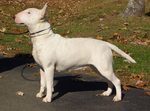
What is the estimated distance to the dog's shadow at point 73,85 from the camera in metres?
5.48

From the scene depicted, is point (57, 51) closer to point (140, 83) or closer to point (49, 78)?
point (49, 78)

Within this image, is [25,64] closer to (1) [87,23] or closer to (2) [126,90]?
(2) [126,90]

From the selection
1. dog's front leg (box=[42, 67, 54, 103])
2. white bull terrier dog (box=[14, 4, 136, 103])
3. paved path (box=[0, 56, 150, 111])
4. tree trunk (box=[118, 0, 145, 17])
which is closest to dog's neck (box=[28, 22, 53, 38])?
white bull terrier dog (box=[14, 4, 136, 103])

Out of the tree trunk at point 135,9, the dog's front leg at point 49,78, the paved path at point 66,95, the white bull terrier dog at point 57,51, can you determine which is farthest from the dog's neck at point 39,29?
the tree trunk at point 135,9

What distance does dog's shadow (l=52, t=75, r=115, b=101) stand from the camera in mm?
5477

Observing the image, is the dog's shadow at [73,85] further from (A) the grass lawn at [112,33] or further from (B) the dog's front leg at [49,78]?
(A) the grass lawn at [112,33]

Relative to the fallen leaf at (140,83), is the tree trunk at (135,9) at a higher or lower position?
higher

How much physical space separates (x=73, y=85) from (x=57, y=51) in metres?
1.59

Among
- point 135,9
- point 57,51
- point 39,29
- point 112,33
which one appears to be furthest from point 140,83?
point 135,9

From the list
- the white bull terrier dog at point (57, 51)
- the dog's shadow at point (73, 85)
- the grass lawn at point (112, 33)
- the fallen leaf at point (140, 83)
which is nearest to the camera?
the white bull terrier dog at point (57, 51)

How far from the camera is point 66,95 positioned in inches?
202

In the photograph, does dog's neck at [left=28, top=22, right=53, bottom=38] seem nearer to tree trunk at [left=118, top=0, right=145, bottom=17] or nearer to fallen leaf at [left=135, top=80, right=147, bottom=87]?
fallen leaf at [left=135, top=80, right=147, bottom=87]

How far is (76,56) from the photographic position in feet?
15.2

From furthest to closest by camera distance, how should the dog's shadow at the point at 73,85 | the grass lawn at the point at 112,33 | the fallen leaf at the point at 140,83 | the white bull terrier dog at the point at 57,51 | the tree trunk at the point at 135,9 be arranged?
the tree trunk at the point at 135,9 < the grass lawn at the point at 112,33 < the fallen leaf at the point at 140,83 < the dog's shadow at the point at 73,85 < the white bull terrier dog at the point at 57,51
